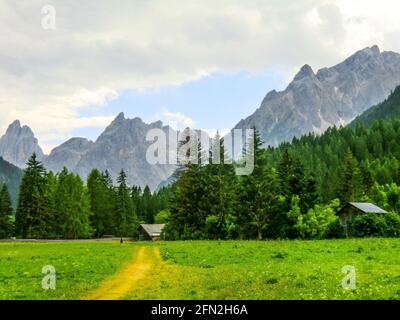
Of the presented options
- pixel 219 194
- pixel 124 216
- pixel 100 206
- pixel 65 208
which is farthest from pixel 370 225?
pixel 124 216

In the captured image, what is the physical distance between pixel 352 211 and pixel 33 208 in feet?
219

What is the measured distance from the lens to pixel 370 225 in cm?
6219

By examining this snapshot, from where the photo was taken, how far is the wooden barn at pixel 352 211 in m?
65.2

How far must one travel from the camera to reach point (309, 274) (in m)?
23.6

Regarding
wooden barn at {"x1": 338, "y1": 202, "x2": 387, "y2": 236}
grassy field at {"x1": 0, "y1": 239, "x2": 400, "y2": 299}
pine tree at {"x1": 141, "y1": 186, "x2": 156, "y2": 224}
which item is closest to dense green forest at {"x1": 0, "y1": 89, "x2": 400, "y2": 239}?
wooden barn at {"x1": 338, "y1": 202, "x2": 387, "y2": 236}

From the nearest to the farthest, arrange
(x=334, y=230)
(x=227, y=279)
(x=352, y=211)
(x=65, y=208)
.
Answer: (x=227, y=279) → (x=334, y=230) → (x=352, y=211) → (x=65, y=208)

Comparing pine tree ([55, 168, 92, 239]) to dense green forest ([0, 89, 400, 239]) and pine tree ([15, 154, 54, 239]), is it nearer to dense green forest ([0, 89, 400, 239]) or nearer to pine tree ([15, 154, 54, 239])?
dense green forest ([0, 89, 400, 239])

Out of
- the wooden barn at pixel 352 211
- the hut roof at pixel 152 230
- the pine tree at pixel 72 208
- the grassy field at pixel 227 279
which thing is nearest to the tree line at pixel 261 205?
the wooden barn at pixel 352 211

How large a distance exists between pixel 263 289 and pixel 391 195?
61748mm

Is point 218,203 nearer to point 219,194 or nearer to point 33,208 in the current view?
point 219,194

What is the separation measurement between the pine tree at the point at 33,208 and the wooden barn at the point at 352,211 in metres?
63.6

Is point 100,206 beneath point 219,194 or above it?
beneath

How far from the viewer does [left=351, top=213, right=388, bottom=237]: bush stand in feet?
201
